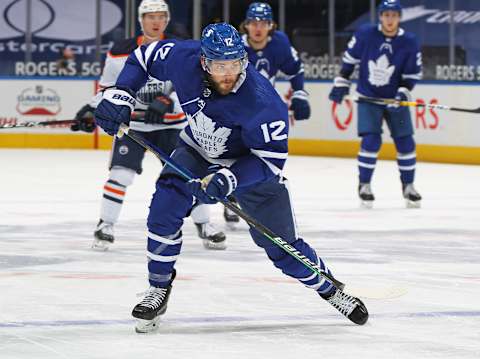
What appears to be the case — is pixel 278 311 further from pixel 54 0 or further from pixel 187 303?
A: pixel 54 0

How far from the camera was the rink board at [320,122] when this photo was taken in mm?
10930

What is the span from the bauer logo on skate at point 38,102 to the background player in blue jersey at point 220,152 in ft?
27.3

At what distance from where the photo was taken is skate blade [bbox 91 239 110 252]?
5.79 metres

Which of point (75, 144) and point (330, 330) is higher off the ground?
point (330, 330)

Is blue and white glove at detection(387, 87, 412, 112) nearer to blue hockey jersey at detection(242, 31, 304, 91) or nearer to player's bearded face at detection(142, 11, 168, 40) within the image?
blue hockey jersey at detection(242, 31, 304, 91)

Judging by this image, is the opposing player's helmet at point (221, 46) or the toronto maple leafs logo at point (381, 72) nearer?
the opposing player's helmet at point (221, 46)

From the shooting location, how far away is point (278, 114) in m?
3.75

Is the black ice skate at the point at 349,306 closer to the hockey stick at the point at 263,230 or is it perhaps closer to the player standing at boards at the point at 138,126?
the hockey stick at the point at 263,230

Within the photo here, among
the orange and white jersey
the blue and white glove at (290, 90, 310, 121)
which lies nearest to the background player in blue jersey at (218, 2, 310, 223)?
the blue and white glove at (290, 90, 310, 121)

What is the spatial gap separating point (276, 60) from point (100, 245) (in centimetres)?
185

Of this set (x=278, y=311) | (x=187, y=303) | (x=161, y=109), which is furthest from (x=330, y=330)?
(x=161, y=109)

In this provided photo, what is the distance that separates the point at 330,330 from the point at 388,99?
4254mm

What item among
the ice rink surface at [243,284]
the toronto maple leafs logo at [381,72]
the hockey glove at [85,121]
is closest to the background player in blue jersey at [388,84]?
the toronto maple leafs logo at [381,72]

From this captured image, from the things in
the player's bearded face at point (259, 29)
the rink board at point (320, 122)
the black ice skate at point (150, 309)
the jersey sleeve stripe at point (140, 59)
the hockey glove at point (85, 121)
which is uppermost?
the jersey sleeve stripe at point (140, 59)
